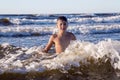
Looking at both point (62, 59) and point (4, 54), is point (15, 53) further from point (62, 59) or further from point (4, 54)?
point (62, 59)

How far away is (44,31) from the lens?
19422 millimetres

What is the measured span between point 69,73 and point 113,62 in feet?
3.40

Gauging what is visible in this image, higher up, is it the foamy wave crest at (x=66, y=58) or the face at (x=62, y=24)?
the face at (x=62, y=24)

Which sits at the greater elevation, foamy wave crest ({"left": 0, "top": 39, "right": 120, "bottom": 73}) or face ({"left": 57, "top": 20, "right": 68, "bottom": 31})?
face ({"left": 57, "top": 20, "right": 68, "bottom": 31})

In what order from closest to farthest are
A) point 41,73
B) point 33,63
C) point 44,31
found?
point 41,73, point 33,63, point 44,31

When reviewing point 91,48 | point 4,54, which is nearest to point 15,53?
point 4,54

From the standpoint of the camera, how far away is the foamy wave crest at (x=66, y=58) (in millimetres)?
6202

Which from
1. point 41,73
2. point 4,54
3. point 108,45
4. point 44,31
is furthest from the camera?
point 44,31

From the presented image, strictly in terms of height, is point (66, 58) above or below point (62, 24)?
below

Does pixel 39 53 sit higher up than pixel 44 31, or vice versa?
pixel 39 53

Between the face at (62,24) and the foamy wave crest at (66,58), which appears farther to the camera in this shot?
the face at (62,24)

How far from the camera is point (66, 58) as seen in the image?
6.67 m

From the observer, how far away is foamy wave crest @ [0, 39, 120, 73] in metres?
6.20

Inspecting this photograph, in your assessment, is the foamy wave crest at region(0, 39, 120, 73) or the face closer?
the foamy wave crest at region(0, 39, 120, 73)
